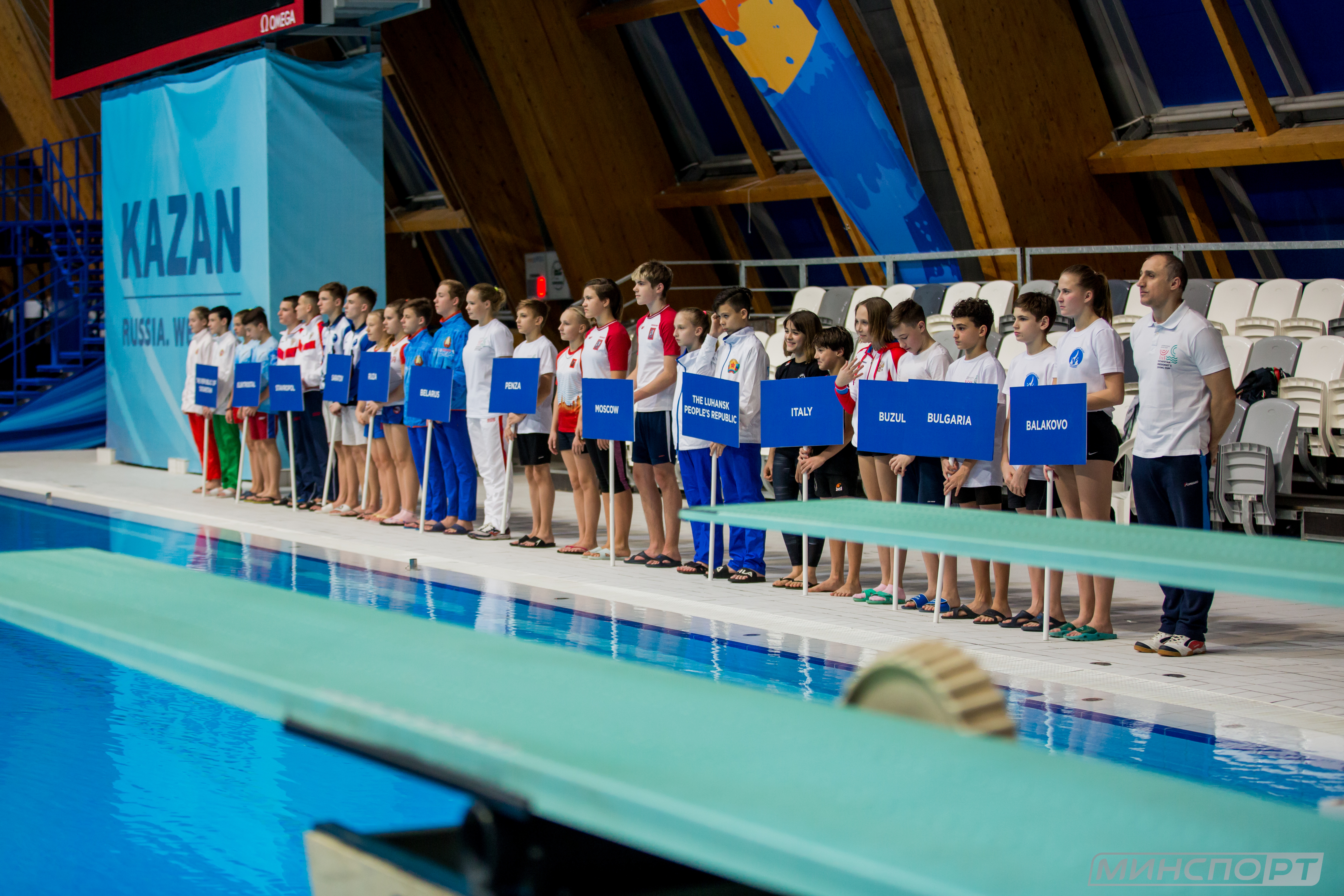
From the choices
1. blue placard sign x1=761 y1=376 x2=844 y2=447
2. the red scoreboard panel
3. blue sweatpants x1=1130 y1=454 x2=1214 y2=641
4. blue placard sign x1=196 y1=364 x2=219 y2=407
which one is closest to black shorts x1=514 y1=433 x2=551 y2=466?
blue placard sign x1=761 y1=376 x2=844 y2=447

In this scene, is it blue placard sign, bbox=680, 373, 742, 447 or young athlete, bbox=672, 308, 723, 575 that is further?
young athlete, bbox=672, 308, 723, 575

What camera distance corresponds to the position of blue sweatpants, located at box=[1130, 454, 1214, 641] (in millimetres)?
5676

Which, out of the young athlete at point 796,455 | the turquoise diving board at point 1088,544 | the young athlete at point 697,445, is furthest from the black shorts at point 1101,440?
the young athlete at point 697,445

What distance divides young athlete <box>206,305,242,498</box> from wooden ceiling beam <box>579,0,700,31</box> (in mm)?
6128

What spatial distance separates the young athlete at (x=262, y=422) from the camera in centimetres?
1138

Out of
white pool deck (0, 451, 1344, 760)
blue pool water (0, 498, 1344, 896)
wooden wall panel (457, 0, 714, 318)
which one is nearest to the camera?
blue pool water (0, 498, 1344, 896)

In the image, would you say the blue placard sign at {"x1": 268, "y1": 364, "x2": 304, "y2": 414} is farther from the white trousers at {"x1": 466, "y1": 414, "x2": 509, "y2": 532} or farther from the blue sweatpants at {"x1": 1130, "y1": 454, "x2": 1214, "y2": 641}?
the blue sweatpants at {"x1": 1130, "y1": 454, "x2": 1214, "y2": 641}

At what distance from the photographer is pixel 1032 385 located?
→ 20.9 ft

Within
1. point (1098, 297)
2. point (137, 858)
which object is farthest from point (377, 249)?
point (137, 858)

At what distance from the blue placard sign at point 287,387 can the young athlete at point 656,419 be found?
369 cm

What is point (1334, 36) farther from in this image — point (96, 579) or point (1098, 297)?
point (96, 579)

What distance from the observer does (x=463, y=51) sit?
1802 cm

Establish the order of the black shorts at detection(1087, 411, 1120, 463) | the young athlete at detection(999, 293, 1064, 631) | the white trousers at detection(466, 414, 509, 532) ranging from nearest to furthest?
the black shorts at detection(1087, 411, 1120, 463), the young athlete at detection(999, 293, 1064, 631), the white trousers at detection(466, 414, 509, 532)

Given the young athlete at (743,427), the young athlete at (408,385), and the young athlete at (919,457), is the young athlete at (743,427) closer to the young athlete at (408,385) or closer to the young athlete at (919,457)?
the young athlete at (919,457)
